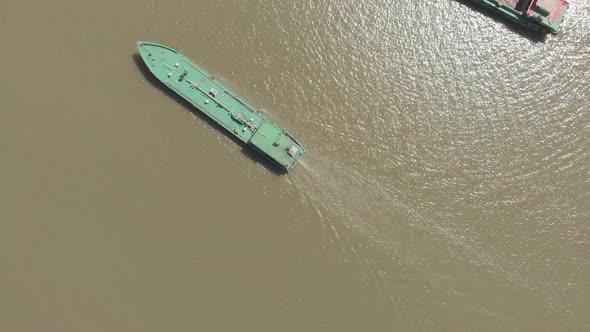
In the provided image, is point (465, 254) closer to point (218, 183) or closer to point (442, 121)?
point (442, 121)

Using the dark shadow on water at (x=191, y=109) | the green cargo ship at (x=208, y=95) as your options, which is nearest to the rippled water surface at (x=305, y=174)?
the dark shadow on water at (x=191, y=109)

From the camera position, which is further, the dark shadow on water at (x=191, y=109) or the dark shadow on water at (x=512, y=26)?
the dark shadow on water at (x=512, y=26)

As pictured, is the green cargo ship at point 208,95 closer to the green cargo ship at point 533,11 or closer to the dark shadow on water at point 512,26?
the dark shadow on water at point 512,26

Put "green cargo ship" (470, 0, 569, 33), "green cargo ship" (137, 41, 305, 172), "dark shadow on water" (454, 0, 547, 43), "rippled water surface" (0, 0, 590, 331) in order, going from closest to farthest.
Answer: "rippled water surface" (0, 0, 590, 331), "green cargo ship" (137, 41, 305, 172), "green cargo ship" (470, 0, 569, 33), "dark shadow on water" (454, 0, 547, 43)

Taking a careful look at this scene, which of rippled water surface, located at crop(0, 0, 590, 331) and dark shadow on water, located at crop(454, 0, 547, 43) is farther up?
dark shadow on water, located at crop(454, 0, 547, 43)

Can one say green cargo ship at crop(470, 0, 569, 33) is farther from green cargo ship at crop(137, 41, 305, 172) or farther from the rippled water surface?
green cargo ship at crop(137, 41, 305, 172)

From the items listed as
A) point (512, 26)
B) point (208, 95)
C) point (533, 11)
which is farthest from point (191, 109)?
point (533, 11)

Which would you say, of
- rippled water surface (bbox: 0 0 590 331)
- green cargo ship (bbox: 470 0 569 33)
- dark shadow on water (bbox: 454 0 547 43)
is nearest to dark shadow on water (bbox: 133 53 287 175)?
rippled water surface (bbox: 0 0 590 331)
